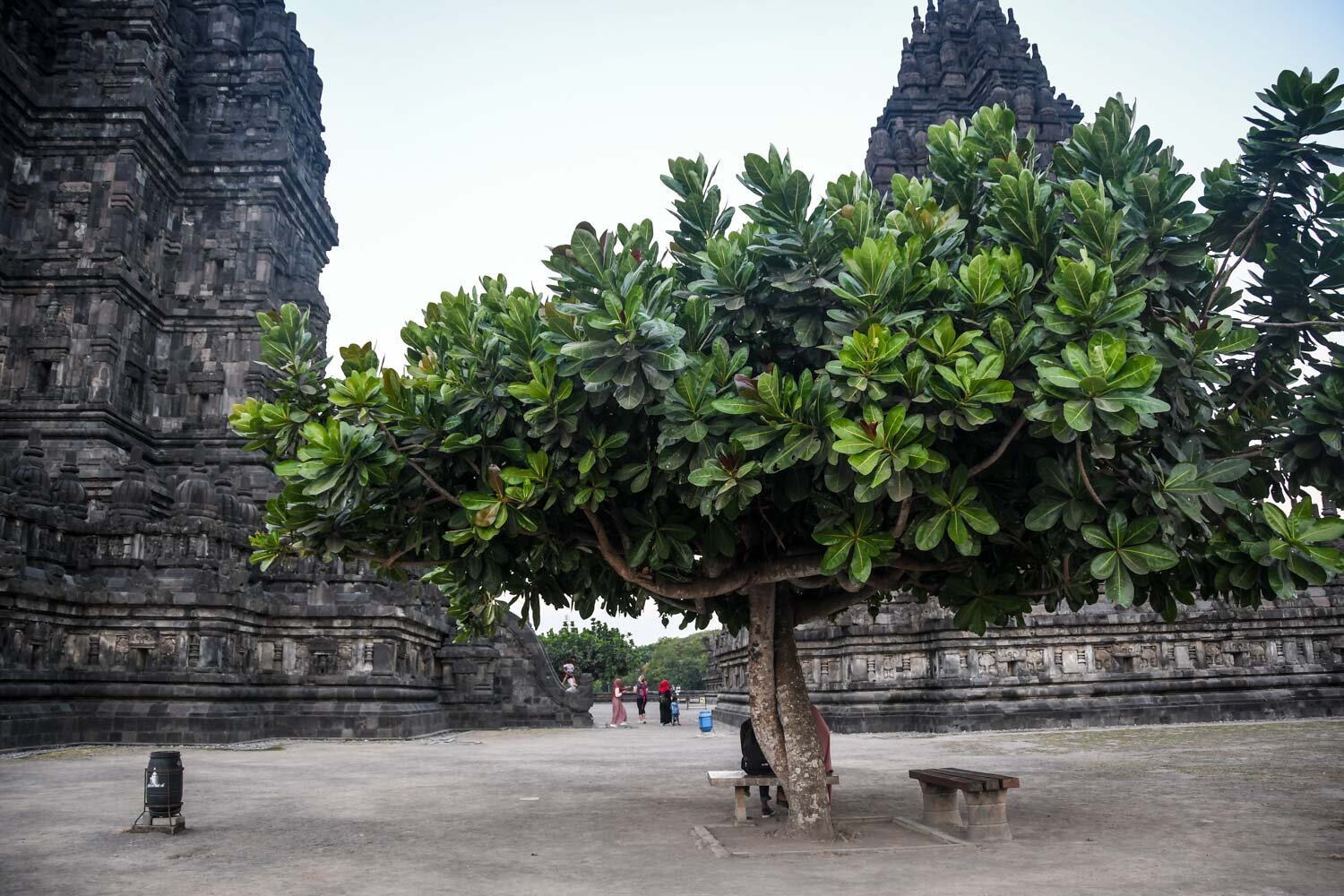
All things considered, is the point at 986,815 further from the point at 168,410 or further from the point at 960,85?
the point at 168,410

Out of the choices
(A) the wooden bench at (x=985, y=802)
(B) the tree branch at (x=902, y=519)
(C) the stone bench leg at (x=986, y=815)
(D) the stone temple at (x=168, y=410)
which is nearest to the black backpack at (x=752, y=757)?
(A) the wooden bench at (x=985, y=802)

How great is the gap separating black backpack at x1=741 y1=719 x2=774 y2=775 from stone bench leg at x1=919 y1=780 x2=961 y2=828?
181cm

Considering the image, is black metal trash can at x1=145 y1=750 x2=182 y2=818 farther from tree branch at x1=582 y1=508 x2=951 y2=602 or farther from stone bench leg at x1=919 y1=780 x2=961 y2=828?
stone bench leg at x1=919 y1=780 x2=961 y2=828

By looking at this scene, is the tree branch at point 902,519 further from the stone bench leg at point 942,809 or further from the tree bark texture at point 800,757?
the stone bench leg at point 942,809

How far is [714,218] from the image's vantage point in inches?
366

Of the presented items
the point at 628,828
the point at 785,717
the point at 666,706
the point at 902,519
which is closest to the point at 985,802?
the point at 785,717

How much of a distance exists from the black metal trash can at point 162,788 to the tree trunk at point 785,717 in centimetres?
579

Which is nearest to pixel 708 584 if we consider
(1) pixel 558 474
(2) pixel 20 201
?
(1) pixel 558 474

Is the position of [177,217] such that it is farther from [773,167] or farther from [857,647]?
[773,167]

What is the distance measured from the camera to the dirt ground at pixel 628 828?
25.7 ft

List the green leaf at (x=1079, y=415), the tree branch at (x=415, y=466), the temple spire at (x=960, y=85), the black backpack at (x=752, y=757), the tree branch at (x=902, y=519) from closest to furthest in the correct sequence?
the green leaf at (x=1079, y=415) → the tree branch at (x=902, y=519) → the tree branch at (x=415, y=466) → the black backpack at (x=752, y=757) → the temple spire at (x=960, y=85)

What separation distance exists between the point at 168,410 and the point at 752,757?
115 feet

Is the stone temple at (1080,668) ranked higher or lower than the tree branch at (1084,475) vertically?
lower

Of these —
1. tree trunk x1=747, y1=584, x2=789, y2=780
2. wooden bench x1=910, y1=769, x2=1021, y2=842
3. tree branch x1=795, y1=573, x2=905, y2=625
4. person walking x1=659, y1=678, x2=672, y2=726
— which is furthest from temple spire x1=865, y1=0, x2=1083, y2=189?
wooden bench x1=910, y1=769, x2=1021, y2=842
